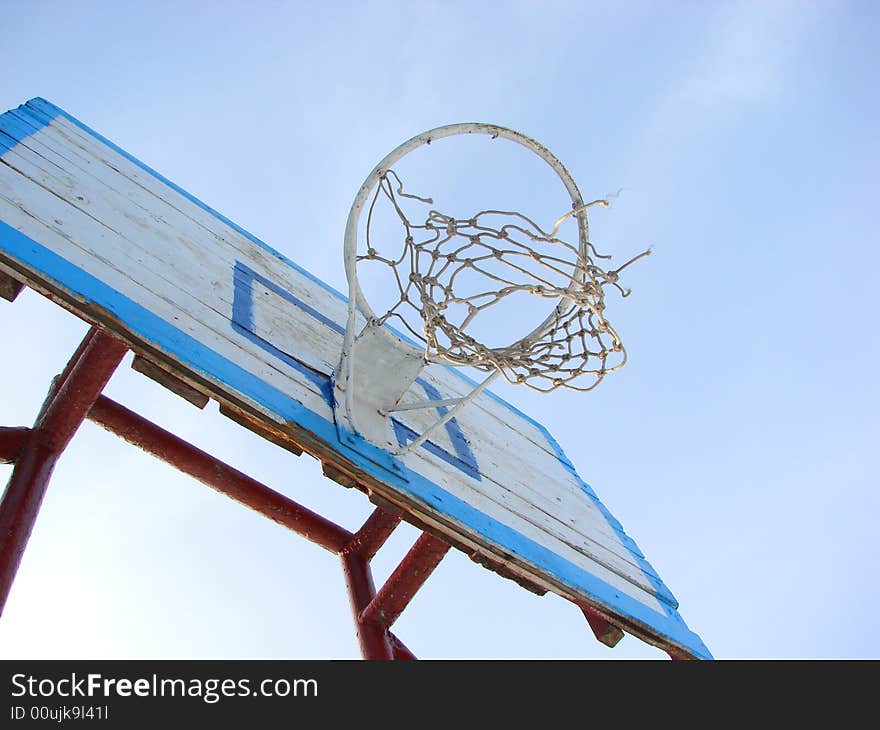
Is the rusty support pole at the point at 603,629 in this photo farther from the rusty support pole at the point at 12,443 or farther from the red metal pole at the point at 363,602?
the rusty support pole at the point at 12,443

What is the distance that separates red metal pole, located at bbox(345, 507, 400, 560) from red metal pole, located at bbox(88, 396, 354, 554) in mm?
49

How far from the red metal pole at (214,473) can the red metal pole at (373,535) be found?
0.05 m

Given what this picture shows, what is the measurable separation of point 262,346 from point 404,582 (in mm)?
1308

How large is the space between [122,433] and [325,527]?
37.9 inches

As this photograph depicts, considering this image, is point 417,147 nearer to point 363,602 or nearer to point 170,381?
point 170,381

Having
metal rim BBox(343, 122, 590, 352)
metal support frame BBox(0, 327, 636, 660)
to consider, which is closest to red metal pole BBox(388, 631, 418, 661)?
metal support frame BBox(0, 327, 636, 660)

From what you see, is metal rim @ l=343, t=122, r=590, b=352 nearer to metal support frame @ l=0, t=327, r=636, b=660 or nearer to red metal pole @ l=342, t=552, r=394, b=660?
metal support frame @ l=0, t=327, r=636, b=660

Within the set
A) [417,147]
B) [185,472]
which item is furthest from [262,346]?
[185,472]

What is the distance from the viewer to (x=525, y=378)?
321 centimetres

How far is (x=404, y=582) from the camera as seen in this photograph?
389 centimetres

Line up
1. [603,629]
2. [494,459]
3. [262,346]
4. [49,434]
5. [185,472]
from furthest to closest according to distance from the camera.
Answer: [185,472] < [494,459] < [49,434] < [603,629] < [262,346]
